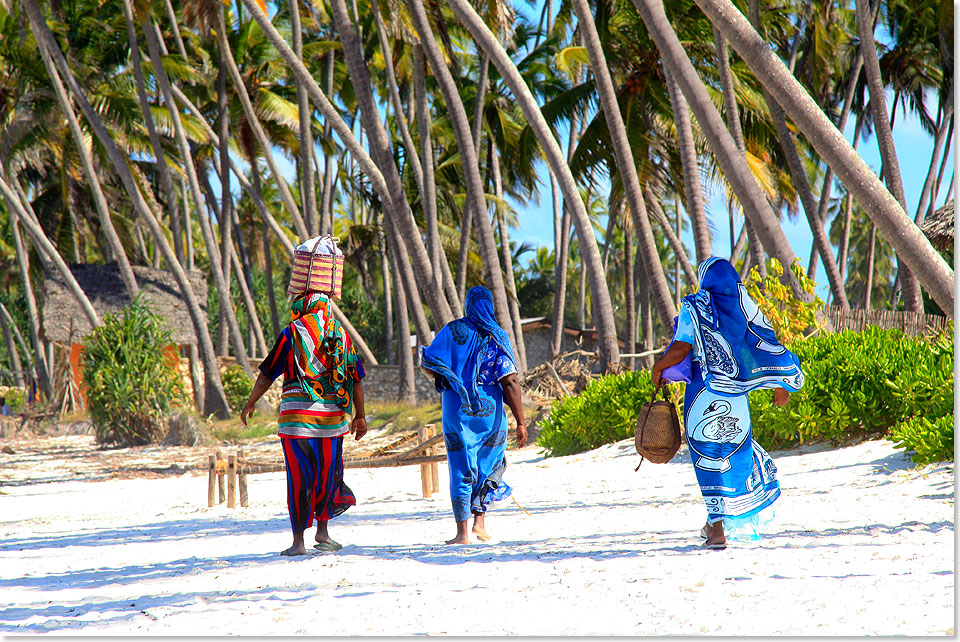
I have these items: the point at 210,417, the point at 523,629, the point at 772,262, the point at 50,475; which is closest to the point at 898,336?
the point at 772,262

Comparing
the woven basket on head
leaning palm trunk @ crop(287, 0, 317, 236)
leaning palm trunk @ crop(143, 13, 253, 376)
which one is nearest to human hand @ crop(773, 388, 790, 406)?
the woven basket on head

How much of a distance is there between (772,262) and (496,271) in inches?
220

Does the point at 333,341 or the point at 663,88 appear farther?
the point at 663,88

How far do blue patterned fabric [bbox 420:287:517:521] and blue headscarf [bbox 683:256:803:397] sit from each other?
1176 millimetres

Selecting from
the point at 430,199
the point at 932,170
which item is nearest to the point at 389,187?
the point at 430,199

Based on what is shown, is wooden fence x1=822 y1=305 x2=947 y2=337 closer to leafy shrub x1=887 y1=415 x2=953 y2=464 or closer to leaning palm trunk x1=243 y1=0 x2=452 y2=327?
leafy shrub x1=887 y1=415 x2=953 y2=464

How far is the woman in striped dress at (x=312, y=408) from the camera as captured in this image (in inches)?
180

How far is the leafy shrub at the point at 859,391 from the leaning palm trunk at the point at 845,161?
8.74ft

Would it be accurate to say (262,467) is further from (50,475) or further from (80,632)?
(50,475)

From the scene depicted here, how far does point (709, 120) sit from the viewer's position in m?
7.13

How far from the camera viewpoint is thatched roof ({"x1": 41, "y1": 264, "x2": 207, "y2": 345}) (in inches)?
764

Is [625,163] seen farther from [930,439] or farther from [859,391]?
[930,439]

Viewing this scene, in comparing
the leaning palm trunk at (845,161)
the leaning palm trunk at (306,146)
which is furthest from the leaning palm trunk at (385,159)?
the leaning palm trunk at (845,161)

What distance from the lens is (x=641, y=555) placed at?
410 centimetres
